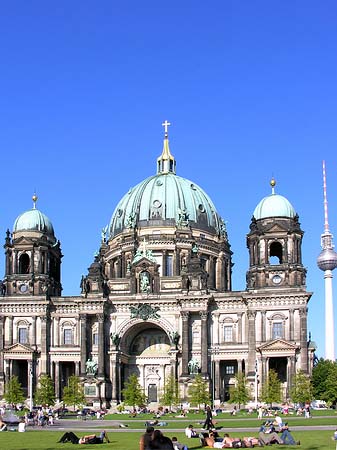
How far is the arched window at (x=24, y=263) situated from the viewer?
387ft

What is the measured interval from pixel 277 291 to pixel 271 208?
11.6 meters

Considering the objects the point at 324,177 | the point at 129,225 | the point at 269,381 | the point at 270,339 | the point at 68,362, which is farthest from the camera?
the point at 324,177

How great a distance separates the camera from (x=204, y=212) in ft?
420

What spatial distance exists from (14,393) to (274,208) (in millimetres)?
40493

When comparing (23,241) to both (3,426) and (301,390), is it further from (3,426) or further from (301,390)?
(3,426)

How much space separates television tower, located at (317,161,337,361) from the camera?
12975 centimetres

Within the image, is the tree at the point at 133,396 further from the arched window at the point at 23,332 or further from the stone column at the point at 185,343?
the arched window at the point at 23,332

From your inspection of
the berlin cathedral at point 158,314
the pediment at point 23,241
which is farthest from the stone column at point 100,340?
the pediment at point 23,241

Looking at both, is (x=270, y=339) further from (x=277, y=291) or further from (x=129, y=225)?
(x=129, y=225)

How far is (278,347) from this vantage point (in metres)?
105

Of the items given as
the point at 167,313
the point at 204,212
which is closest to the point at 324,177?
the point at 204,212

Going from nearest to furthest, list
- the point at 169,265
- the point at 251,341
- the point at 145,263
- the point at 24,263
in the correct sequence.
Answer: the point at 251,341 → the point at 145,263 → the point at 24,263 → the point at 169,265

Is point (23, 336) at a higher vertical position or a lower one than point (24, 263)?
lower

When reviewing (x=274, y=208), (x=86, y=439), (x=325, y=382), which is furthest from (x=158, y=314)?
(x=86, y=439)
